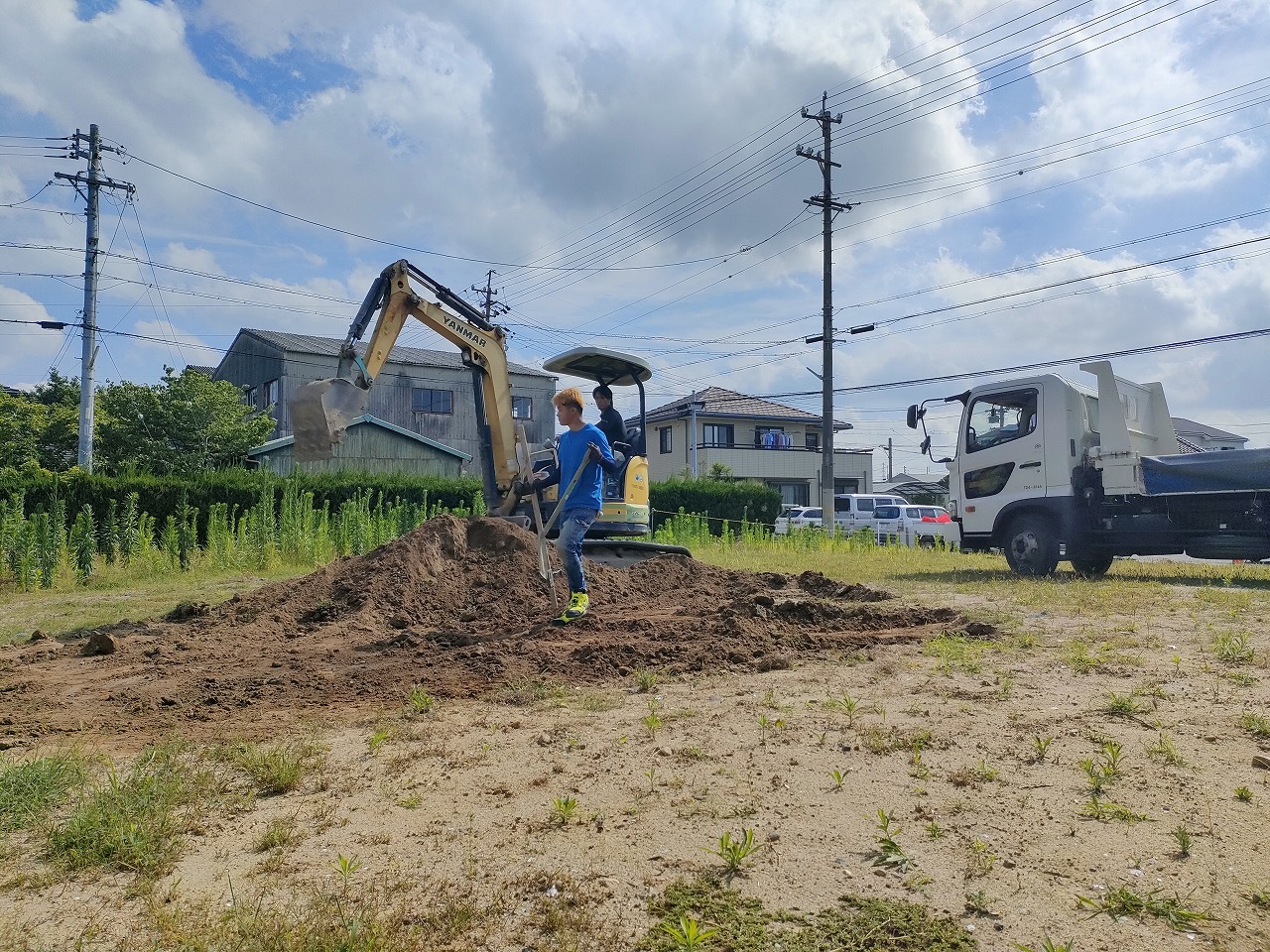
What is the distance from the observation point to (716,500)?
28.6m

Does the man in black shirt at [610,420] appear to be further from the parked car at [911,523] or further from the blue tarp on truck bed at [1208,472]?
the parked car at [911,523]

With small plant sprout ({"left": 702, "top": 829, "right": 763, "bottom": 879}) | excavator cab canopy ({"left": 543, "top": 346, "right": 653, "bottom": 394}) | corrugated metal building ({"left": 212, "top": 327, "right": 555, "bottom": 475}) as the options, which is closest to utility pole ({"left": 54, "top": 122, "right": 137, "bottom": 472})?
corrugated metal building ({"left": 212, "top": 327, "right": 555, "bottom": 475})

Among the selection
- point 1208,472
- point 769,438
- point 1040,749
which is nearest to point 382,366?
point 1040,749

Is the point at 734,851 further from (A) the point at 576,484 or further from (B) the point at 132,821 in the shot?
(A) the point at 576,484

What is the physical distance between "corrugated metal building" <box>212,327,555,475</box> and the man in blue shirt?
26.9 m

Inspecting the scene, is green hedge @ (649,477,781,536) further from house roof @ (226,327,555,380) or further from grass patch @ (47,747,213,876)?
grass patch @ (47,747,213,876)

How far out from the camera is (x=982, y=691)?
15.9ft

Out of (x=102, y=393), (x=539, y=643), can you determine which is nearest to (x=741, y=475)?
(x=102, y=393)

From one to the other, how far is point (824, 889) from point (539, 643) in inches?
158

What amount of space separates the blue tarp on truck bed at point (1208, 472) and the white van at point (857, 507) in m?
19.2

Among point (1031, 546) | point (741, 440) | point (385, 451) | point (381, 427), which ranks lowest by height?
point (1031, 546)

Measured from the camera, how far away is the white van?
31.1 meters

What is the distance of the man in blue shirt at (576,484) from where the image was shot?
7.13 m

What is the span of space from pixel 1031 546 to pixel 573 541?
804cm
